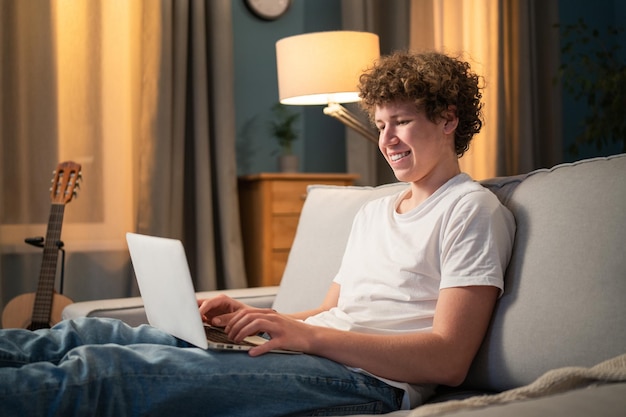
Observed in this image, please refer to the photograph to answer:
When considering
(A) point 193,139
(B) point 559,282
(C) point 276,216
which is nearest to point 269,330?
(B) point 559,282

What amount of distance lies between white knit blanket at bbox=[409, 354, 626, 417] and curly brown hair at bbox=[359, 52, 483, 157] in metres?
0.71

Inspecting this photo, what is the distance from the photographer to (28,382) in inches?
41.9

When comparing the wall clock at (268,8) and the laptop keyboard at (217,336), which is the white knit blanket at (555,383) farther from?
the wall clock at (268,8)

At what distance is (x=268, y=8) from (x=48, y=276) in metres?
1.84

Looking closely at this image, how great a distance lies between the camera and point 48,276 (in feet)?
9.04

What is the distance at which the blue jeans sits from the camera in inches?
42.5

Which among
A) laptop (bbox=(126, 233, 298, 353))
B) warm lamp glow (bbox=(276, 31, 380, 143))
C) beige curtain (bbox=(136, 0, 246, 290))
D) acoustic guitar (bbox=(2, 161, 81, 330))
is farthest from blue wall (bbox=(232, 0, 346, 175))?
laptop (bbox=(126, 233, 298, 353))

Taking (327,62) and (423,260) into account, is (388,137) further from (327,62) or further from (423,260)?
(327,62)

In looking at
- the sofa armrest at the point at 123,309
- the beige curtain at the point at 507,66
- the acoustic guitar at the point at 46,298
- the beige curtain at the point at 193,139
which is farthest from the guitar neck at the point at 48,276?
the beige curtain at the point at 507,66

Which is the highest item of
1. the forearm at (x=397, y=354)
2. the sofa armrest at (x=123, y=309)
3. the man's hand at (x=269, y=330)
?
the man's hand at (x=269, y=330)

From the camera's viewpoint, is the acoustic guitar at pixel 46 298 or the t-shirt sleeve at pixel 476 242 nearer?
the t-shirt sleeve at pixel 476 242

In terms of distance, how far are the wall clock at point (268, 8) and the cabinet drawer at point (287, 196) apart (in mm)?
972

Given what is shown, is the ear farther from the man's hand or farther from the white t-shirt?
the man's hand

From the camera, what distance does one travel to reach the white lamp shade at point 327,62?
2.76m
